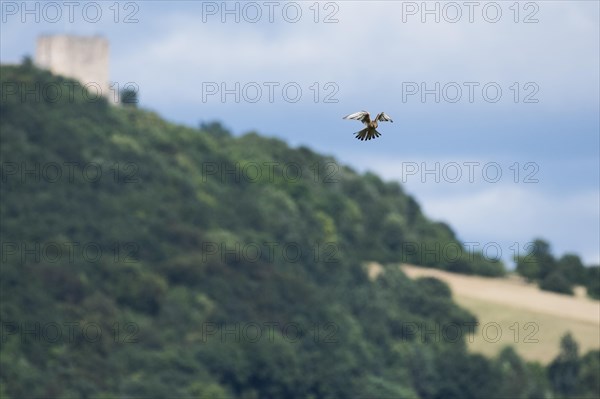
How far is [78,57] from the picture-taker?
585 ft

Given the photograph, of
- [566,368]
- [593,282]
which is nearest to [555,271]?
[593,282]

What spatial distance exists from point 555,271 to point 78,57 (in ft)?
156

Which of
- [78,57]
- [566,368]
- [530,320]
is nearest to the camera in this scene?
[566,368]

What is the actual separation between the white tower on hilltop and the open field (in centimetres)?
4211

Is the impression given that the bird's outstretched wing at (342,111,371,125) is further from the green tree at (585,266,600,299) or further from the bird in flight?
the green tree at (585,266,600,299)

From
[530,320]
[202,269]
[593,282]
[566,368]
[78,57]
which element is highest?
[78,57]

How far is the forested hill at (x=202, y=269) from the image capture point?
126m

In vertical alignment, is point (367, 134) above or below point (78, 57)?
below

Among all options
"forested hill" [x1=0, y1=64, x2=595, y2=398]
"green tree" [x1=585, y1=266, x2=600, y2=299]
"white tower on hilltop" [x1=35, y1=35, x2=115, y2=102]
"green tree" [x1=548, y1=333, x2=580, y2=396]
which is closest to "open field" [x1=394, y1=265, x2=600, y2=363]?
"green tree" [x1=548, y1=333, x2=580, y2=396]

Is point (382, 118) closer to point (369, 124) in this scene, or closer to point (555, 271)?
point (369, 124)

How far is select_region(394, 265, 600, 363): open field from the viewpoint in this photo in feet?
444

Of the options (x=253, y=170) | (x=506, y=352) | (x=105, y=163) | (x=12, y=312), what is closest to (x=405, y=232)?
(x=253, y=170)

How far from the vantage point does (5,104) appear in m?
158

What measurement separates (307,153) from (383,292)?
28757mm
